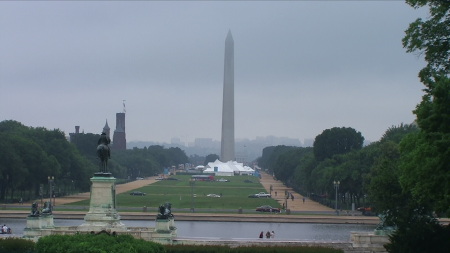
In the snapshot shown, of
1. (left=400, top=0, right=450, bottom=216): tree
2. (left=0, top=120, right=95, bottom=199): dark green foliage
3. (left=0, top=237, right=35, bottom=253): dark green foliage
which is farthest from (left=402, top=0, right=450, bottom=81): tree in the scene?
(left=0, top=120, right=95, bottom=199): dark green foliage

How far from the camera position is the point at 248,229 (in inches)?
2012

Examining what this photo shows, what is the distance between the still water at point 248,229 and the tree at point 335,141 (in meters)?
54.3

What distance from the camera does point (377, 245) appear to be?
113 feet

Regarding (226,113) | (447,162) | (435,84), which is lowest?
(447,162)

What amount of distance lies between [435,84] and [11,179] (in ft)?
201

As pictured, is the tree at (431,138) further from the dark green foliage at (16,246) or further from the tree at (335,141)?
the tree at (335,141)

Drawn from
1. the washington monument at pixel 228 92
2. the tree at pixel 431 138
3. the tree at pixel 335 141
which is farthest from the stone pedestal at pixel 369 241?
the washington monument at pixel 228 92

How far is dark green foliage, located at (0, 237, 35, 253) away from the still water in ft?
47.8

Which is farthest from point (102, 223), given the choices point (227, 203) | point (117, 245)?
point (227, 203)

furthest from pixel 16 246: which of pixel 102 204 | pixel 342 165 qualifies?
pixel 342 165

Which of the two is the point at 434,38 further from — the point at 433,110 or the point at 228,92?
the point at 228,92

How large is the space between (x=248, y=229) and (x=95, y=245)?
87.8 ft

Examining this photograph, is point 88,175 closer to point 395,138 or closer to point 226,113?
point 395,138

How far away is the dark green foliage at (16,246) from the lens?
2980 cm
